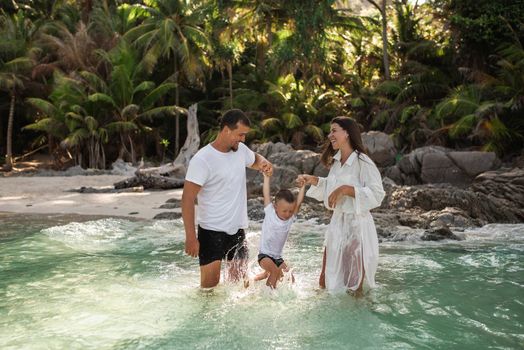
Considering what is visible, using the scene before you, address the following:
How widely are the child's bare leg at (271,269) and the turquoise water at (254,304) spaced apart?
Answer: 183 millimetres

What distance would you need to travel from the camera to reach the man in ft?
15.4

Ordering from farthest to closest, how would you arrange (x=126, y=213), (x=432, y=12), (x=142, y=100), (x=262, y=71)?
(x=262, y=71) → (x=142, y=100) → (x=432, y=12) → (x=126, y=213)

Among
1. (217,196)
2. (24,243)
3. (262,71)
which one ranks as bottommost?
(24,243)

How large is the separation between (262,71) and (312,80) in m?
4.15

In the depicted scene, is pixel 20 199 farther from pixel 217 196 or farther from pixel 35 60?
pixel 35 60

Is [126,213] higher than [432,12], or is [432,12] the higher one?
[432,12]

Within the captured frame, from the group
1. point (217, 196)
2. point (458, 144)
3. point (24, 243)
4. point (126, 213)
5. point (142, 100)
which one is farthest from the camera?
point (142, 100)

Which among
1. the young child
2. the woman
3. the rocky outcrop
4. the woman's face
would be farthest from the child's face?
the rocky outcrop

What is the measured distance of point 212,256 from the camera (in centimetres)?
493

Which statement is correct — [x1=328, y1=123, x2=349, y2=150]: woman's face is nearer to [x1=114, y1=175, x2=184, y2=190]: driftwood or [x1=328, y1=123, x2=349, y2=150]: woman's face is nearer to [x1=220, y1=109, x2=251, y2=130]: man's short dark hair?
[x1=220, y1=109, x2=251, y2=130]: man's short dark hair

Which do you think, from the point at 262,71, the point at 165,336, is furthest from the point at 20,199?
the point at 262,71

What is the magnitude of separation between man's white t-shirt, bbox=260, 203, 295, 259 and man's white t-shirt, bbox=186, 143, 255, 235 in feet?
0.98

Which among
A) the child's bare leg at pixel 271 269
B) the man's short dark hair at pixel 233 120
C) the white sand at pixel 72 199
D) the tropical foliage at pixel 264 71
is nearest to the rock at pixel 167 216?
the white sand at pixel 72 199

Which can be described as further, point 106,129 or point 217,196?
point 106,129
